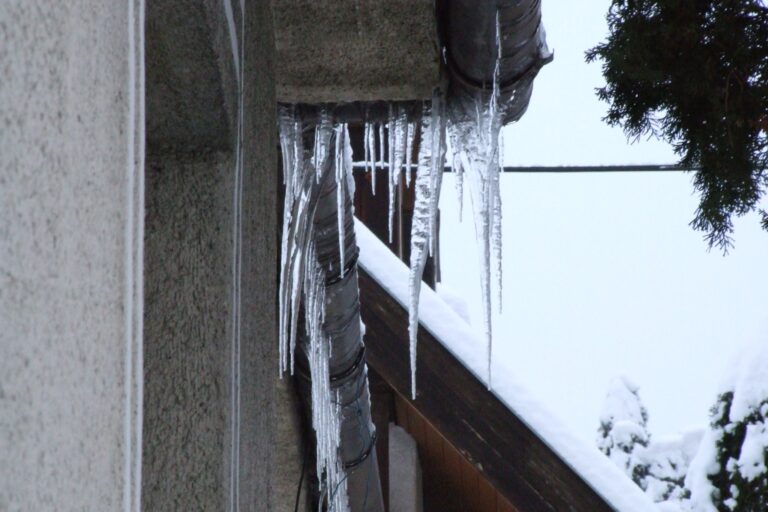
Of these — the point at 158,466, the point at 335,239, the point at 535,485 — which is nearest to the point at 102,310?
the point at 158,466

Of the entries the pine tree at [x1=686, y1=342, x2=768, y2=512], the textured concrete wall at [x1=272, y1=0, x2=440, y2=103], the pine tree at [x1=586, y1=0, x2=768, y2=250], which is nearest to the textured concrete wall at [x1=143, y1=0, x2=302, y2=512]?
the textured concrete wall at [x1=272, y1=0, x2=440, y2=103]

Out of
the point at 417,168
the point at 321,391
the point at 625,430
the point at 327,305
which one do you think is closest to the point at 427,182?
the point at 417,168

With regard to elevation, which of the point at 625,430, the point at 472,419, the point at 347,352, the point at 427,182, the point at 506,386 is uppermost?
the point at 427,182

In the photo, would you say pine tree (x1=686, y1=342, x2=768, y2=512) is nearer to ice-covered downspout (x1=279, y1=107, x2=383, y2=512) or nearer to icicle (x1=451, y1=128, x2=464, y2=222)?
ice-covered downspout (x1=279, y1=107, x2=383, y2=512)

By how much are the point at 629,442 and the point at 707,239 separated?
41.4ft

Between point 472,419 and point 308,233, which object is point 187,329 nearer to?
point 308,233

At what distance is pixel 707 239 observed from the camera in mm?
2148

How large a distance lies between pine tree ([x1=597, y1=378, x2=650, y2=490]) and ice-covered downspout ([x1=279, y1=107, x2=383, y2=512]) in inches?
320

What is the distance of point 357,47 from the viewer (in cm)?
226

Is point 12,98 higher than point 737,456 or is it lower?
higher

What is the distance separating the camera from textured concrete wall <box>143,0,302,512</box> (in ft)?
4.63

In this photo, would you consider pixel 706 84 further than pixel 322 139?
No

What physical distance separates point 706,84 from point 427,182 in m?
0.87

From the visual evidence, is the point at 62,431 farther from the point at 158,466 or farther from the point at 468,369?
the point at 468,369
